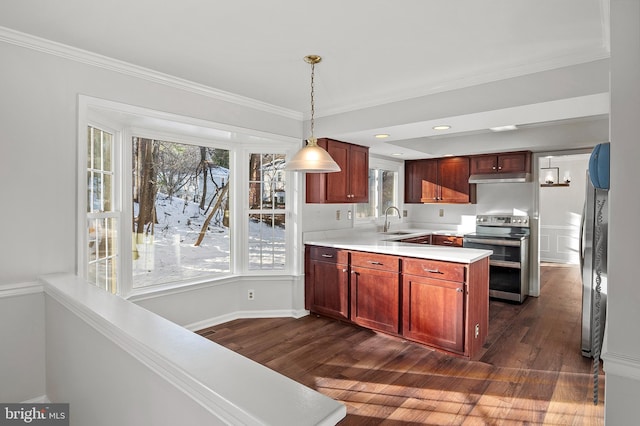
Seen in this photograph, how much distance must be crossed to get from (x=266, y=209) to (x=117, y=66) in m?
2.03

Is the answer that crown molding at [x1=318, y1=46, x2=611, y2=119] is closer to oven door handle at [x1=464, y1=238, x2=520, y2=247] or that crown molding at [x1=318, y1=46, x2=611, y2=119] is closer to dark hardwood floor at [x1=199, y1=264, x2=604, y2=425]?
dark hardwood floor at [x1=199, y1=264, x2=604, y2=425]

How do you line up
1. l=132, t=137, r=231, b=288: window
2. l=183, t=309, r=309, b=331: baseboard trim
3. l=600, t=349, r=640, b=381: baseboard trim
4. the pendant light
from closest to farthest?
l=600, t=349, r=640, b=381: baseboard trim
the pendant light
l=132, t=137, r=231, b=288: window
l=183, t=309, r=309, b=331: baseboard trim

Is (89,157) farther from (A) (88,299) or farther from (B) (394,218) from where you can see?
(B) (394,218)

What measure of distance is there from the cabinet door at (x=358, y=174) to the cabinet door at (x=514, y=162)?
207cm

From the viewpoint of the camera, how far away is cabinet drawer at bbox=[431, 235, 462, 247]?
17.8ft

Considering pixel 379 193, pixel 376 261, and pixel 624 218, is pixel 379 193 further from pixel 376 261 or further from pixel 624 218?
pixel 624 218

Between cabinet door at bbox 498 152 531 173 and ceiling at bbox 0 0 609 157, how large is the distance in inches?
82.7

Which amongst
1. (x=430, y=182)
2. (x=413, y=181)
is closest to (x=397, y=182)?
(x=413, y=181)

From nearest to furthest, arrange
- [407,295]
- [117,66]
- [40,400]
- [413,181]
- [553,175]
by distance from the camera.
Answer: [40,400]
[117,66]
[407,295]
[413,181]
[553,175]

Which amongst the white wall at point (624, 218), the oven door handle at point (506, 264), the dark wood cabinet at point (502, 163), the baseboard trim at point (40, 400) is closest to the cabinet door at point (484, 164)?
the dark wood cabinet at point (502, 163)

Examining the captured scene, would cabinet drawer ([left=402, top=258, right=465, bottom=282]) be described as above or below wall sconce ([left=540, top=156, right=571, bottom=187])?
below

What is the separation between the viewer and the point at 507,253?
4.89 meters

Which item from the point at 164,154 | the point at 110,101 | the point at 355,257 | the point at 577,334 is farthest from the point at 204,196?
the point at 577,334

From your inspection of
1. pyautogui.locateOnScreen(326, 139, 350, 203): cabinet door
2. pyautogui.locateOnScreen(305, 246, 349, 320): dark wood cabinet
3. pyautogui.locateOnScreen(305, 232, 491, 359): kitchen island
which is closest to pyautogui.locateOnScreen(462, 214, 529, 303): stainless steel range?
pyautogui.locateOnScreen(305, 232, 491, 359): kitchen island
